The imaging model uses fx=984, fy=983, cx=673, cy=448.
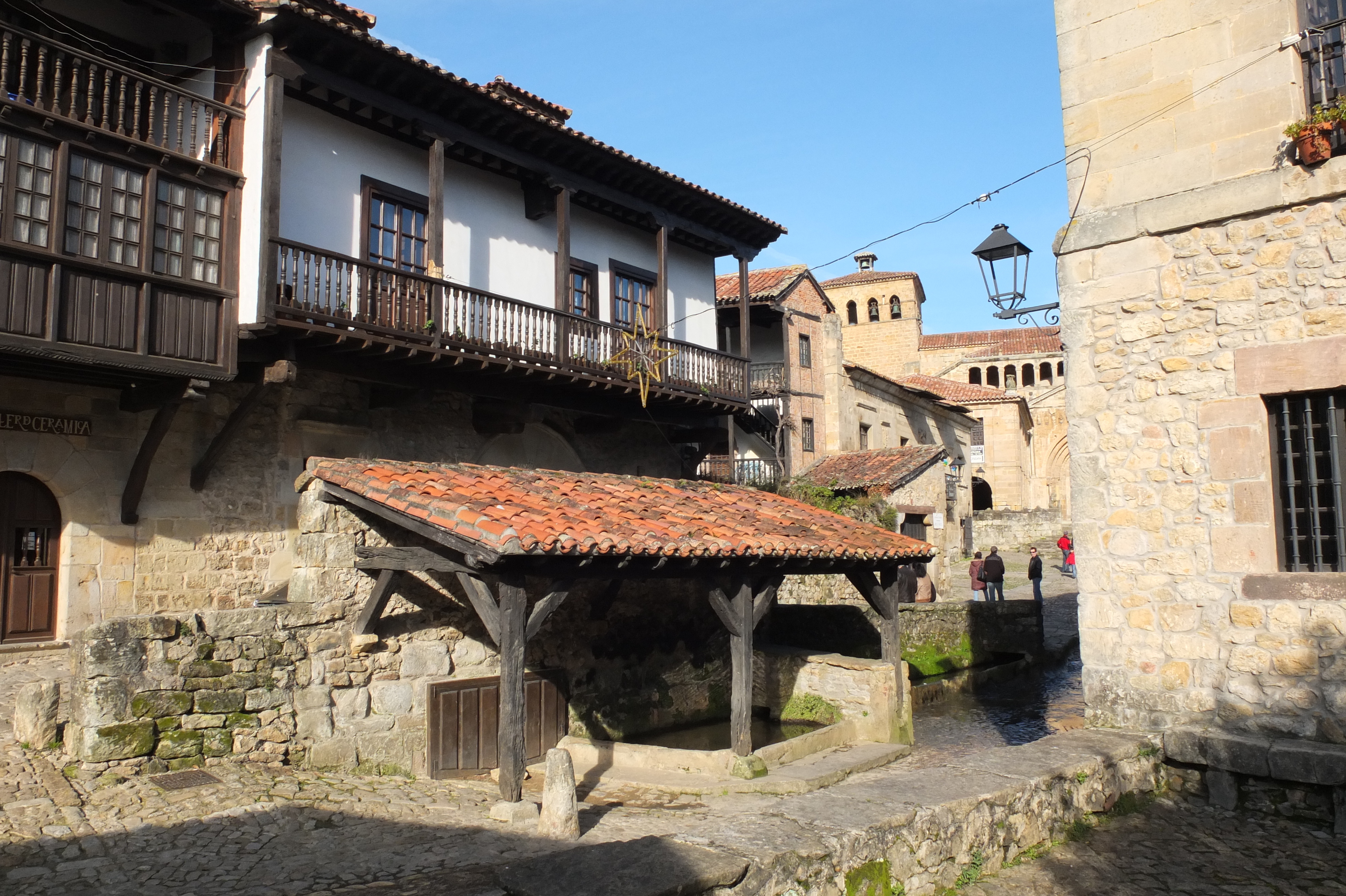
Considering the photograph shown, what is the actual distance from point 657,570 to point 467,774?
A: 253 centimetres

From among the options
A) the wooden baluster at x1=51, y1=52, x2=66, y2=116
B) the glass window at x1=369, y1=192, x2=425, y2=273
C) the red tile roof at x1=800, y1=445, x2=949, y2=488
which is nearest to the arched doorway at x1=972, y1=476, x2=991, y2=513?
the red tile roof at x1=800, y1=445, x2=949, y2=488

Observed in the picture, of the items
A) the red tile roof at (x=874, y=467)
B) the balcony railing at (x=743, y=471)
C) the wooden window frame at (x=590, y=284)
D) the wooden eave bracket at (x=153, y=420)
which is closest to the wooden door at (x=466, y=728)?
the wooden eave bracket at (x=153, y=420)

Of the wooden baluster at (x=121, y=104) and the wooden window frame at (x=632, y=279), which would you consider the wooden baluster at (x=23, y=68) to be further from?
the wooden window frame at (x=632, y=279)

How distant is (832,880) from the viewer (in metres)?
5.02

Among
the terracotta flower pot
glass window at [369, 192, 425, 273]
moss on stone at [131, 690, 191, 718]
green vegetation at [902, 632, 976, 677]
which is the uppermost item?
glass window at [369, 192, 425, 273]

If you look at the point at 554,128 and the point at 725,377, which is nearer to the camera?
the point at 554,128

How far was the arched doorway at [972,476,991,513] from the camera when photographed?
43000 millimetres

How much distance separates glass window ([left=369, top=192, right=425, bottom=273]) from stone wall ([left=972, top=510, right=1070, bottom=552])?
2394cm

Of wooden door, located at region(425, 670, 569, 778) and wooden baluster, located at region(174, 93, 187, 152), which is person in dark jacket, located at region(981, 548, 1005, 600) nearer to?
wooden door, located at region(425, 670, 569, 778)

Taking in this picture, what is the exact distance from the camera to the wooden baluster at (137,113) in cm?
905

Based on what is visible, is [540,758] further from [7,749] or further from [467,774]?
[7,749]

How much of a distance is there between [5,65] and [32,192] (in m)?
1.04

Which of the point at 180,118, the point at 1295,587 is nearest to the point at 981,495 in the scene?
the point at 1295,587

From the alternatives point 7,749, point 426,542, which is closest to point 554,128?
point 426,542
